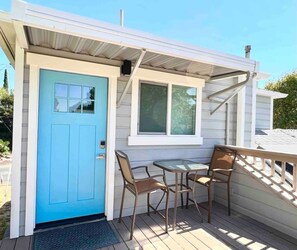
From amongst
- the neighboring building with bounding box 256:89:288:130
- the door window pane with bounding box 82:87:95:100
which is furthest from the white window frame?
the neighboring building with bounding box 256:89:288:130

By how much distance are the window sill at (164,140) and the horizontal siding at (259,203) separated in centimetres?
87

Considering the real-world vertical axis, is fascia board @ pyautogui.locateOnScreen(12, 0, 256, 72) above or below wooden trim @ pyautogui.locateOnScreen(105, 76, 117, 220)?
above

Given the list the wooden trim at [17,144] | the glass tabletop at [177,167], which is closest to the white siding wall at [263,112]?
the glass tabletop at [177,167]

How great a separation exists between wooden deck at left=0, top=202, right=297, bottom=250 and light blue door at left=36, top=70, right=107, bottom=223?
18.0 inches

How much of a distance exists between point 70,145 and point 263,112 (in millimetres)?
5520

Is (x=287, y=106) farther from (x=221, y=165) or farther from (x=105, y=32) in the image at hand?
(x=105, y=32)

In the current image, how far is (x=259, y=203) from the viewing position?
3094 mm

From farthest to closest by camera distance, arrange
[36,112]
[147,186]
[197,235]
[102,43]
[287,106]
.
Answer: [287,106]
[147,186]
[197,235]
[36,112]
[102,43]

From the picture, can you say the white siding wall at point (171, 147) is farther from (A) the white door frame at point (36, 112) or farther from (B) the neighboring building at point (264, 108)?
(B) the neighboring building at point (264, 108)

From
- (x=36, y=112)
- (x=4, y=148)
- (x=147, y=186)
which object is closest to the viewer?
(x=36, y=112)

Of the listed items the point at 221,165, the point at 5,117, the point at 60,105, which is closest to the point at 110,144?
the point at 60,105

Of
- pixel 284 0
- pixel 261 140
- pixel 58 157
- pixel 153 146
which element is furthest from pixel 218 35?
pixel 58 157

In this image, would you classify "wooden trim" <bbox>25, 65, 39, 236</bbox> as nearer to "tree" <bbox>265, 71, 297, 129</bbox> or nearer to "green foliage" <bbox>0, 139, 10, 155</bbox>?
"green foliage" <bbox>0, 139, 10, 155</bbox>

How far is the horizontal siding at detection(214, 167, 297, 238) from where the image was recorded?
270cm
